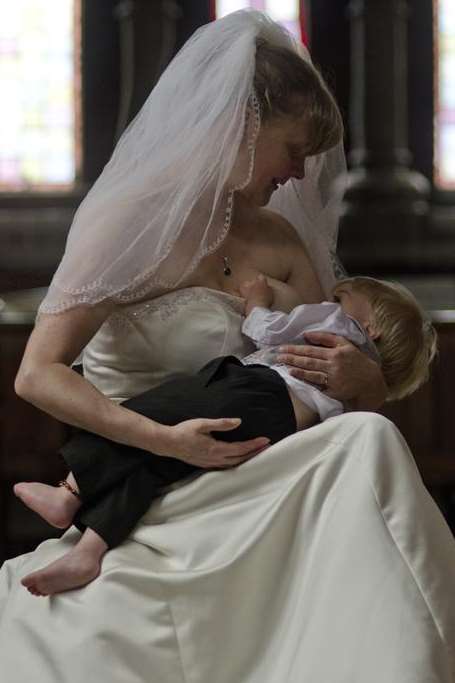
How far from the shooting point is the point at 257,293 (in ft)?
9.21

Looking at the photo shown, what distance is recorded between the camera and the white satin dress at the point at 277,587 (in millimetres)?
2223

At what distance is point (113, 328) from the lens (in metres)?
2.79

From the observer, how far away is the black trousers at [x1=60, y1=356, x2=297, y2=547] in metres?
2.51

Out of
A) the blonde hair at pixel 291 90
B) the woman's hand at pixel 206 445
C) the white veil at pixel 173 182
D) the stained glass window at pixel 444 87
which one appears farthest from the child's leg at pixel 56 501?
the stained glass window at pixel 444 87

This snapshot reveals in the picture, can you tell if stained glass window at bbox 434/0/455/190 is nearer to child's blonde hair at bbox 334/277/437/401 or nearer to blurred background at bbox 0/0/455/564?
blurred background at bbox 0/0/455/564

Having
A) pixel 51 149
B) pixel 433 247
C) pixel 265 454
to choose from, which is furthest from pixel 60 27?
pixel 265 454

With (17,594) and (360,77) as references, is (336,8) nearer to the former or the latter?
(360,77)

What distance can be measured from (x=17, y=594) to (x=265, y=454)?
587mm

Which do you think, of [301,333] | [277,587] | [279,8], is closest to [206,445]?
[277,587]

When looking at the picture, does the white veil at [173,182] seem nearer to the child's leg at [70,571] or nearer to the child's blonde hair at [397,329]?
the child's blonde hair at [397,329]

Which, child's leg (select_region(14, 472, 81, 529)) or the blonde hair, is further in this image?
the blonde hair

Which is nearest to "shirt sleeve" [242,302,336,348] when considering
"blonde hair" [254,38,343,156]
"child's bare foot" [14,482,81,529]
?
"blonde hair" [254,38,343,156]

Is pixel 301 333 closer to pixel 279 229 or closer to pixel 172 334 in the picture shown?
pixel 172 334

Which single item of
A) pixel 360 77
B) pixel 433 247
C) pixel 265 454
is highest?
pixel 360 77
